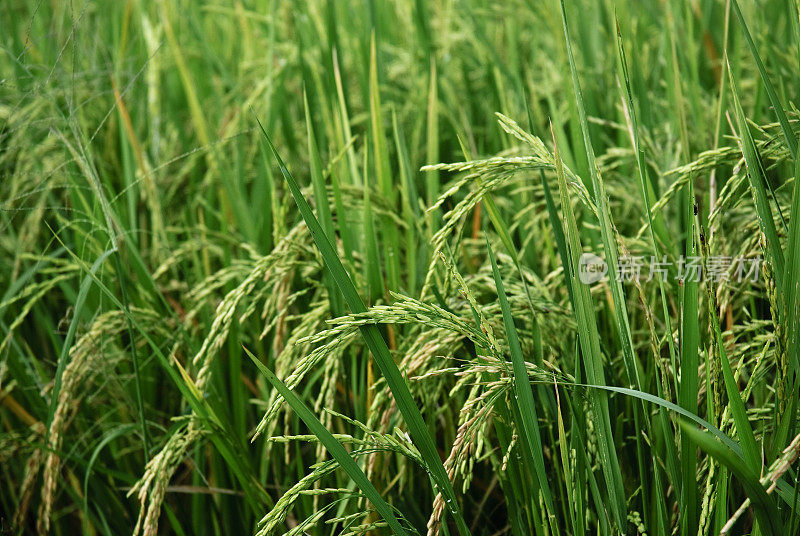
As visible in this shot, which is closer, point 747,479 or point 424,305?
→ point 747,479

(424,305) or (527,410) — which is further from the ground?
(424,305)

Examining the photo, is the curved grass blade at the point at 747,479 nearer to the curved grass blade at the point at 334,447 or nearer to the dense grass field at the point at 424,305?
the dense grass field at the point at 424,305

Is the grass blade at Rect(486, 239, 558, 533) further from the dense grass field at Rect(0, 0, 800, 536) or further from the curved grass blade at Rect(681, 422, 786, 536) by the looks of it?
the curved grass blade at Rect(681, 422, 786, 536)

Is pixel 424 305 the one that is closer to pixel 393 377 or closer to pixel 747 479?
pixel 393 377

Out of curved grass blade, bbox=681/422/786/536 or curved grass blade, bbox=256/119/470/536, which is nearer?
curved grass blade, bbox=681/422/786/536

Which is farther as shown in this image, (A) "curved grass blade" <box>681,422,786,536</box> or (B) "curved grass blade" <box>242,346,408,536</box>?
(B) "curved grass blade" <box>242,346,408,536</box>

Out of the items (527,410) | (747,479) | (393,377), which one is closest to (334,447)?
(393,377)

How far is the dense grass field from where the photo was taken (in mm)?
892

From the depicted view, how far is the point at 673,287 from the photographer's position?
1.22 metres

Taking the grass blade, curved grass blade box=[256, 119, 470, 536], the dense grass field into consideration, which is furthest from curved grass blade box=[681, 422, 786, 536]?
curved grass blade box=[256, 119, 470, 536]

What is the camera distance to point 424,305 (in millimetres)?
877

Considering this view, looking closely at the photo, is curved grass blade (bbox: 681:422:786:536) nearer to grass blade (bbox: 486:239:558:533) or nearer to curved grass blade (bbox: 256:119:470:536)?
grass blade (bbox: 486:239:558:533)

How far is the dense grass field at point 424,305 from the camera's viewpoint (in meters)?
0.89

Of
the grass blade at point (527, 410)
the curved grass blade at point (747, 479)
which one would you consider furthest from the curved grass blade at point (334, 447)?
the curved grass blade at point (747, 479)
